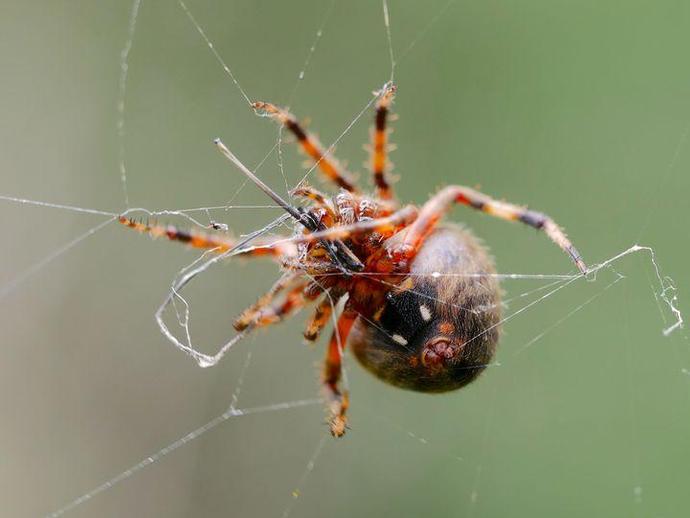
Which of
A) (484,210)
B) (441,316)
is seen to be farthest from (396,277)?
(484,210)

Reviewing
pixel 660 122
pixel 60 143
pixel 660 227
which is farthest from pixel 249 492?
pixel 660 122

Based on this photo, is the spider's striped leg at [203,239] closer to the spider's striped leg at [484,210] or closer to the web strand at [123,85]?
the spider's striped leg at [484,210]

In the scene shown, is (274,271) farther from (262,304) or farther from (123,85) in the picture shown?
(262,304)

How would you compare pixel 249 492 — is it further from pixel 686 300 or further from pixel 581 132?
pixel 581 132

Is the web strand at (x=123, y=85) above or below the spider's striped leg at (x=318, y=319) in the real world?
above

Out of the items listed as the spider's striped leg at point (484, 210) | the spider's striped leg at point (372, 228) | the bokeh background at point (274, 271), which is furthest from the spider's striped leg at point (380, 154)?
the bokeh background at point (274, 271)

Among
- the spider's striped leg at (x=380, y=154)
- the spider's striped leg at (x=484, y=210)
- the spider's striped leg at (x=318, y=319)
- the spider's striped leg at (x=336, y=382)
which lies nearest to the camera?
the spider's striped leg at (x=484, y=210)

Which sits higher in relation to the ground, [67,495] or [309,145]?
[309,145]

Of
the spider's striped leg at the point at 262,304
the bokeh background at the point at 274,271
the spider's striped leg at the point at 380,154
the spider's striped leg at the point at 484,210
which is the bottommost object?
the spider's striped leg at the point at 262,304
